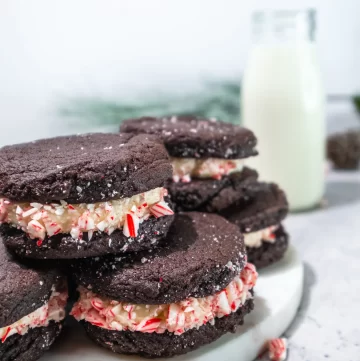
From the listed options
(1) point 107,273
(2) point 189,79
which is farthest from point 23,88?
(1) point 107,273

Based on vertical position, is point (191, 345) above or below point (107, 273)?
below

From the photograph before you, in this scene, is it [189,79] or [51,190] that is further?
[189,79]

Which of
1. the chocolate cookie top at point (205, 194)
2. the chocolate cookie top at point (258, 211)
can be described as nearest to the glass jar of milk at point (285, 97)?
the chocolate cookie top at point (258, 211)

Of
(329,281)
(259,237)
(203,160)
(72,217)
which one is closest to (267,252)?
(259,237)

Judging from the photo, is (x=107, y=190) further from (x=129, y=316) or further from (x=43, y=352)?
(x=43, y=352)

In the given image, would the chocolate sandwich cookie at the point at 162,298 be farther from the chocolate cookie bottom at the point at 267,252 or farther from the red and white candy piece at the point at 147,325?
the chocolate cookie bottom at the point at 267,252

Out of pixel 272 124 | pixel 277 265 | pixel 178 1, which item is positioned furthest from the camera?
pixel 178 1

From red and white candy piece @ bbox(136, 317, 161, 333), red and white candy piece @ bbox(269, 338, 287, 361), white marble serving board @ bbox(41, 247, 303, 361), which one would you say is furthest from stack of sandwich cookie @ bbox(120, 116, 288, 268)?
red and white candy piece @ bbox(136, 317, 161, 333)
